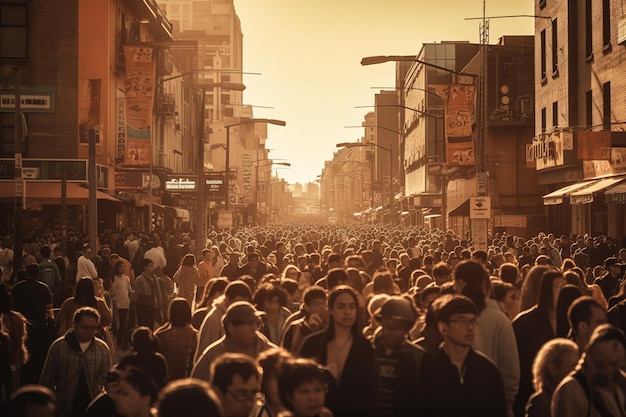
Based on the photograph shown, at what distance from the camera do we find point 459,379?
7.30 m

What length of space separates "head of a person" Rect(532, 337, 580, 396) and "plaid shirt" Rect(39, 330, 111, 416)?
13.0 feet

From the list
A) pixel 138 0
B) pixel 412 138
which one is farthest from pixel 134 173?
pixel 412 138

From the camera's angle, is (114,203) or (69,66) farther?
(114,203)

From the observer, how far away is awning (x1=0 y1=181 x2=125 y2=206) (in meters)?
41.6

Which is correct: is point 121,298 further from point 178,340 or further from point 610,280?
point 178,340

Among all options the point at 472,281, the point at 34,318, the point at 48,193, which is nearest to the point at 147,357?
the point at 472,281

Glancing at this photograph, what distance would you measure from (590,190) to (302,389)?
31789 millimetres

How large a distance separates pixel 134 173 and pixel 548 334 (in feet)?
144

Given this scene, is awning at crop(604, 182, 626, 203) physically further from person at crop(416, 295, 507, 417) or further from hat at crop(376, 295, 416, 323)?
person at crop(416, 295, 507, 417)

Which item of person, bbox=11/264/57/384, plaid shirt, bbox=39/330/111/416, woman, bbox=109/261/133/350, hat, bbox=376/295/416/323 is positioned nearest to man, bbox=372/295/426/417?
hat, bbox=376/295/416/323

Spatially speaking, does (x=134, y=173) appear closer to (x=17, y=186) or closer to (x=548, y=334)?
(x=17, y=186)

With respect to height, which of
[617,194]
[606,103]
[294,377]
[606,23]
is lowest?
[294,377]

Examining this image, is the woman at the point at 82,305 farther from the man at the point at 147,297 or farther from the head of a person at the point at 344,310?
the head of a person at the point at 344,310

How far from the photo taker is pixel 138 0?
5644 cm
